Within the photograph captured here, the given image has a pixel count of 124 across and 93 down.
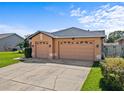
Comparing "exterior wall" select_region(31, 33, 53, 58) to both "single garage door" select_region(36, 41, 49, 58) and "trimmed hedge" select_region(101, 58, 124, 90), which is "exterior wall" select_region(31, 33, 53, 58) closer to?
"single garage door" select_region(36, 41, 49, 58)

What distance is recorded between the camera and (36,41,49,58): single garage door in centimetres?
1788

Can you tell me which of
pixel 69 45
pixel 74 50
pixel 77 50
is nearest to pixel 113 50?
pixel 77 50

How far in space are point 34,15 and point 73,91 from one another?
33.8 feet

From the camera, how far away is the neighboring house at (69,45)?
600 inches

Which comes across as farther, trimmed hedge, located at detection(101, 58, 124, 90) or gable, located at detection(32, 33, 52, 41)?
gable, located at detection(32, 33, 52, 41)

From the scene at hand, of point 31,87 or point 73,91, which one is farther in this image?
point 31,87

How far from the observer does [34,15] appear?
1488 cm

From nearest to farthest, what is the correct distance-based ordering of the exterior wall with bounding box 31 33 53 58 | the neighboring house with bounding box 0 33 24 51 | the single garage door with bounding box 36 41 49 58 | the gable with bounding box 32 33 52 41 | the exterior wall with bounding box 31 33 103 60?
the exterior wall with bounding box 31 33 103 60 < the exterior wall with bounding box 31 33 53 58 < the gable with bounding box 32 33 52 41 < the single garage door with bounding box 36 41 49 58 < the neighboring house with bounding box 0 33 24 51

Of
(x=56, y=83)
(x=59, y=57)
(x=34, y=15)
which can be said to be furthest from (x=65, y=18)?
(x=56, y=83)

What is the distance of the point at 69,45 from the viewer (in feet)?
54.3

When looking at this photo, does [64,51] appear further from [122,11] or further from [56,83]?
[56,83]

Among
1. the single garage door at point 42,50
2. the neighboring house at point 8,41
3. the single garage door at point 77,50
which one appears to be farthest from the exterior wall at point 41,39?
the neighboring house at point 8,41

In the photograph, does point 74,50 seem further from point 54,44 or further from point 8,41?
point 8,41

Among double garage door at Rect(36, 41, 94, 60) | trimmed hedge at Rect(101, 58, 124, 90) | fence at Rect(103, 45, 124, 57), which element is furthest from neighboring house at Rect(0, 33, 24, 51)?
trimmed hedge at Rect(101, 58, 124, 90)
